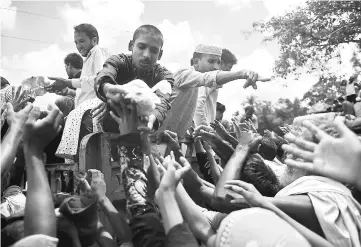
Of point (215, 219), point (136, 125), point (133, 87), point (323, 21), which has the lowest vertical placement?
point (215, 219)

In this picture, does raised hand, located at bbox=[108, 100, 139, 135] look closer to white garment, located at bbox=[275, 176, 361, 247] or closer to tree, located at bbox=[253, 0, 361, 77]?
white garment, located at bbox=[275, 176, 361, 247]

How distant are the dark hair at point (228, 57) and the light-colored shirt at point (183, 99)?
1.19 m

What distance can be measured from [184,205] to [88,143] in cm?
102

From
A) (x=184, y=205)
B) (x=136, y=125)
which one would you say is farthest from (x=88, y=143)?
(x=184, y=205)

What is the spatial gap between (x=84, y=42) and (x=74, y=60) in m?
0.52

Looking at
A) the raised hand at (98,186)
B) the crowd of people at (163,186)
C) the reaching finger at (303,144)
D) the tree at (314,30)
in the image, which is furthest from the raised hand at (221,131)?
the tree at (314,30)

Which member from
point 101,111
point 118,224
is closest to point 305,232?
point 118,224

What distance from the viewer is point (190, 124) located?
152 inches

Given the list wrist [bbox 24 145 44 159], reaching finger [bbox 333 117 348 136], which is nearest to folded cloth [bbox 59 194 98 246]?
wrist [bbox 24 145 44 159]

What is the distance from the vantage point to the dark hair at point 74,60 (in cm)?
453

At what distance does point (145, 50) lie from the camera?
2.82 m

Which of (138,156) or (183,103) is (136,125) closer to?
(138,156)

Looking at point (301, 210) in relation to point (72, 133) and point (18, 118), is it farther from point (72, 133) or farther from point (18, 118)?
point (72, 133)

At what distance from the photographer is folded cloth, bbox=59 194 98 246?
1.71 metres
